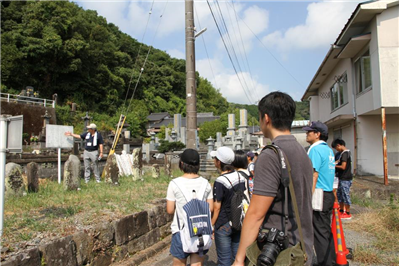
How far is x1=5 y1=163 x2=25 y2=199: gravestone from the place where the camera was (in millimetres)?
5309

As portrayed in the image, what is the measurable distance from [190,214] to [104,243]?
1785mm

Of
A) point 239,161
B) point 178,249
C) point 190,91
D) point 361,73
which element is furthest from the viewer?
point 361,73

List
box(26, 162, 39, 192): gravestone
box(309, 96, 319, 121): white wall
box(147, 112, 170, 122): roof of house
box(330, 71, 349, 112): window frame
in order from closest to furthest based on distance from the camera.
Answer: box(26, 162, 39, 192): gravestone
box(330, 71, 349, 112): window frame
box(309, 96, 319, 121): white wall
box(147, 112, 170, 122): roof of house

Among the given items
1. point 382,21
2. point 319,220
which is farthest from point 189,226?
point 382,21

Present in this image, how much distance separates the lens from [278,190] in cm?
187

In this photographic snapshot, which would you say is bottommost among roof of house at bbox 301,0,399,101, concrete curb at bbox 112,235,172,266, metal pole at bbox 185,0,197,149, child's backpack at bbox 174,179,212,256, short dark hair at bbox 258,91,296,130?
concrete curb at bbox 112,235,172,266

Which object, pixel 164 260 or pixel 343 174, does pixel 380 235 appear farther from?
pixel 164 260

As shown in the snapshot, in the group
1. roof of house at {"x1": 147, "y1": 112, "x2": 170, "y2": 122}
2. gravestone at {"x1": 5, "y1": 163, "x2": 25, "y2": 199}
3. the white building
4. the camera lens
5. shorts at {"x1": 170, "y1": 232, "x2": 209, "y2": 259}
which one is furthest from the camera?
roof of house at {"x1": 147, "y1": 112, "x2": 170, "y2": 122}

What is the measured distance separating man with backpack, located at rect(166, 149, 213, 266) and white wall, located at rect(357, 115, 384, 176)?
33.5 ft

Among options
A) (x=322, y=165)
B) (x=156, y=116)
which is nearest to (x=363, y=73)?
(x=322, y=165)

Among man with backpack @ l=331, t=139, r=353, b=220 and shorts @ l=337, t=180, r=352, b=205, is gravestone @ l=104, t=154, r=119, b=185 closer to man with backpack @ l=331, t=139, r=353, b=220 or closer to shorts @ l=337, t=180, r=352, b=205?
man with backpack @ l=331, t=139, r=353, b=220

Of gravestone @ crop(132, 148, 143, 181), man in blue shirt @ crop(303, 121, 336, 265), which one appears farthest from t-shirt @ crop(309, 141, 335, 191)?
gravestone @ crop(132, 148, 143, 181)

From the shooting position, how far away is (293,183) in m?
1.88

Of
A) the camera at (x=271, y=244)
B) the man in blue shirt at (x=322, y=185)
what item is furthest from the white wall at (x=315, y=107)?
the camera at (x=271, y=244)
